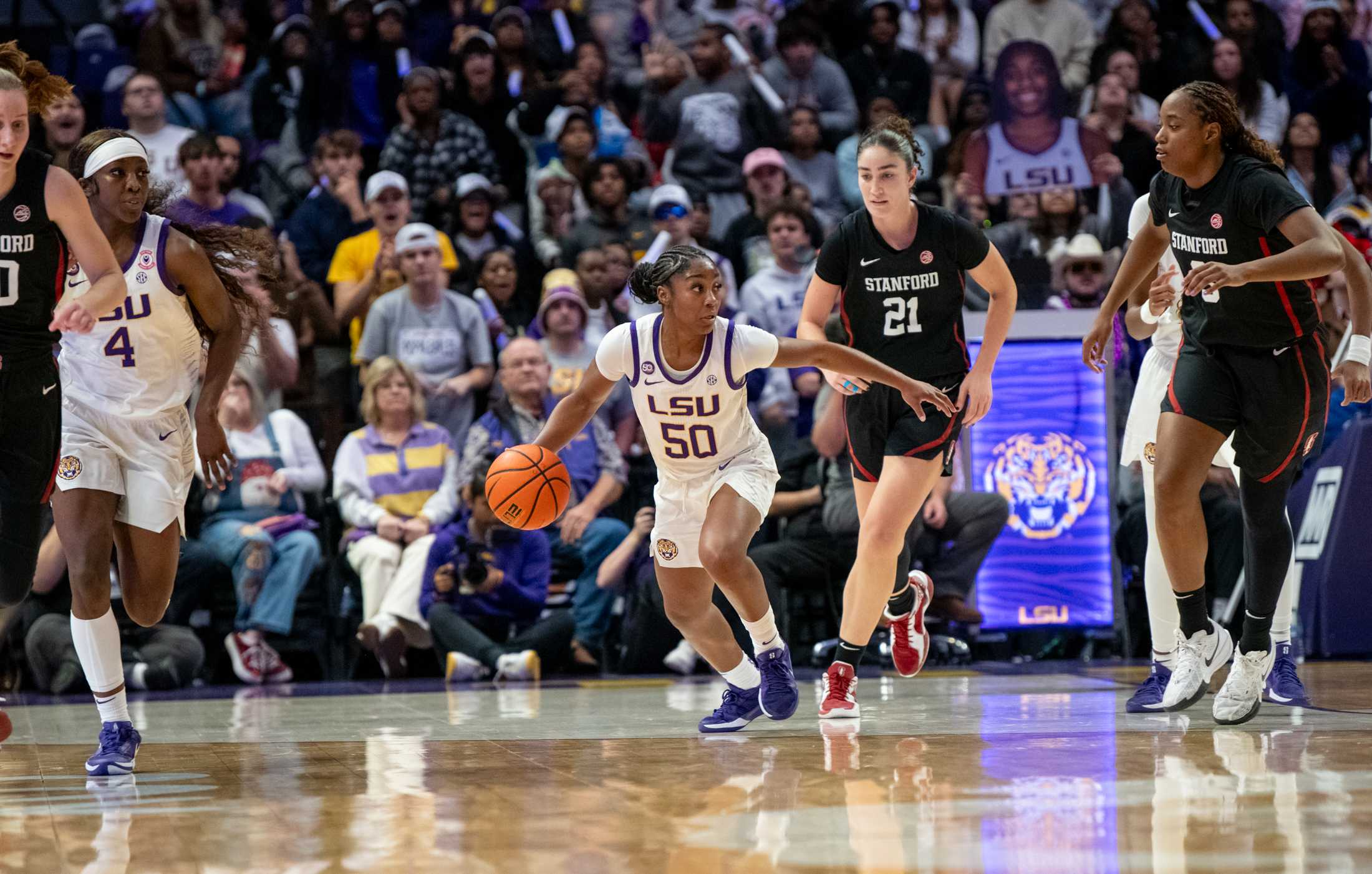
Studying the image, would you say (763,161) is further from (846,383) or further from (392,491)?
(846,383)

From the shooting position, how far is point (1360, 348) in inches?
222

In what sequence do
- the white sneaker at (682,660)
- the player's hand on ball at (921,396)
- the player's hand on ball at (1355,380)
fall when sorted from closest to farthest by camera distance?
1. the player's hand on ball at (1355,380)
2. the player's hand on ball at (921,396)
3. the white sneaker at (682,660)

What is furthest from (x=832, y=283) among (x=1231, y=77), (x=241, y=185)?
(x=1231, y=77)

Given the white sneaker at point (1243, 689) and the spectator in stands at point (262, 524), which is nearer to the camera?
the white sneaker at point (1243, 689)

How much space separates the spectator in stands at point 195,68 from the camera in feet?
38.6

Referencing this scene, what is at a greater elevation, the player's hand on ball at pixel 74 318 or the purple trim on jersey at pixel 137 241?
the purple trim on jersey at pixel 137 241

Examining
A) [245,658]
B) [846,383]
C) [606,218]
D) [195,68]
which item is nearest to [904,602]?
[846,383]

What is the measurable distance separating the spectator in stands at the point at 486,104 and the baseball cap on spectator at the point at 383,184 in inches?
60.0

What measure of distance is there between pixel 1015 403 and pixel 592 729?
4.12 m

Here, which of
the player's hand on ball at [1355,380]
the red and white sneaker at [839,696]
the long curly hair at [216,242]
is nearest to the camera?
the long curly hair at [216,242]

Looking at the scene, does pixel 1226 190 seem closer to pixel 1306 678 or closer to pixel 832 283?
pixel 832 283

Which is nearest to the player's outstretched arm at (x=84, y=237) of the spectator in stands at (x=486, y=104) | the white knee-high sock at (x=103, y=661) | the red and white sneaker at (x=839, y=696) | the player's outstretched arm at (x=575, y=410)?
the white knee-high sock at (x=103, y=661)

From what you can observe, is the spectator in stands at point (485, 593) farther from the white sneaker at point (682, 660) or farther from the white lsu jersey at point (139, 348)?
the white lsu jersey at point (139, 348)

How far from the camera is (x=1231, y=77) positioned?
12.4 m
